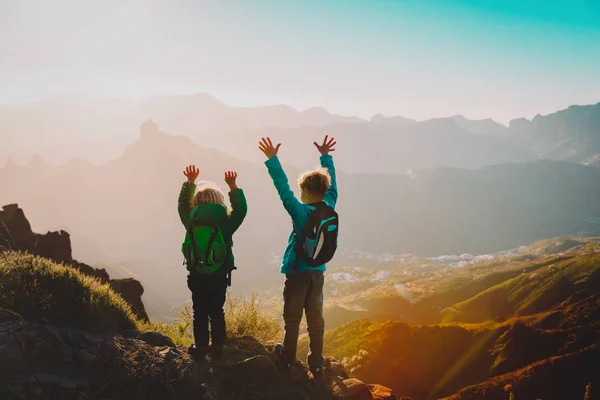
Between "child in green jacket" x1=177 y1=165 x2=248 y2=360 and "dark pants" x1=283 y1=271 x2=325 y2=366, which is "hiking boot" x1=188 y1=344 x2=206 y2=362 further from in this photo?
"dark pants" x1=283 y1=271 x2=325 y2=366

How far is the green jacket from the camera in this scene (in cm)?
488

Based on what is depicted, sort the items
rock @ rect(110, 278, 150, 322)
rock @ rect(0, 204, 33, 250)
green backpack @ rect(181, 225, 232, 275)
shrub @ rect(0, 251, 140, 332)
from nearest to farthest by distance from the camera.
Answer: shrub @ rect(0, 251, 140, 332) → green backpack @ rect(181, 225, 232, 275) → rock @ rect(110, 278, 150, 322) → rock @ rect(0, 204, 33, 250)

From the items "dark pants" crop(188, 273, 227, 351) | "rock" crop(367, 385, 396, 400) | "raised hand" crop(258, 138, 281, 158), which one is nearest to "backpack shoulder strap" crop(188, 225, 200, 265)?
"dark pants" crop(188, 273, 227, 351)

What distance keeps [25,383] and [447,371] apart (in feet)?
52.6

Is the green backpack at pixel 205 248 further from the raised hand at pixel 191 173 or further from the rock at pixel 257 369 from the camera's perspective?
the rock at pixel 257 369

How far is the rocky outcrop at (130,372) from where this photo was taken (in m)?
3.58

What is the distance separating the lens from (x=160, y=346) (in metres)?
4.94

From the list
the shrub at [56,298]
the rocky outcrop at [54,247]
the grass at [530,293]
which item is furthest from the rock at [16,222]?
the grass at [530,293]

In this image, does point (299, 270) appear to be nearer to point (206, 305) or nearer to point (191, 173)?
point (206, 305)

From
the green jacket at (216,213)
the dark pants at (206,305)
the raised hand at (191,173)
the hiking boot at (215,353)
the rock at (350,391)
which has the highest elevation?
the raised hand at (191,173)

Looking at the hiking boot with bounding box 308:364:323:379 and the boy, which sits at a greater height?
the boy

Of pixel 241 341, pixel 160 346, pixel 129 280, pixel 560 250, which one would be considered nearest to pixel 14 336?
pixel 160 346

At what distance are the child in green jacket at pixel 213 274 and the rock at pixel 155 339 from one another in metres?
0.43

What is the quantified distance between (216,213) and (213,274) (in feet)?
3.14
